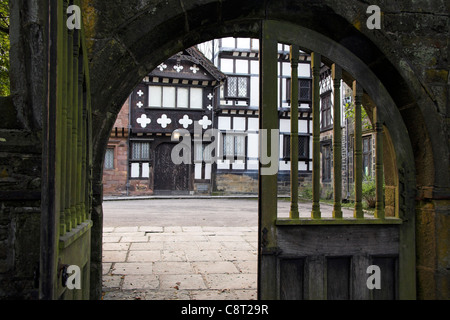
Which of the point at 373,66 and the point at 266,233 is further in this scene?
the point at 373,66

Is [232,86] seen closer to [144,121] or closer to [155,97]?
[155,97]

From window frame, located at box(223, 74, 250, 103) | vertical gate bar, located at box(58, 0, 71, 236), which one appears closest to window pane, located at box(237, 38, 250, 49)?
window frame, located at box(223, 74, 250, 103)

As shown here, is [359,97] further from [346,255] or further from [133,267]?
[133,267]

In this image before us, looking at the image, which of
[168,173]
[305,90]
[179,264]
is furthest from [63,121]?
[305,90]

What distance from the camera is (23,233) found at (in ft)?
6.23

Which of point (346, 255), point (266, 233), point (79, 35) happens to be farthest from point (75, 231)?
point (346, 255)

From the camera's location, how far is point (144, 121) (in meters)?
17.2

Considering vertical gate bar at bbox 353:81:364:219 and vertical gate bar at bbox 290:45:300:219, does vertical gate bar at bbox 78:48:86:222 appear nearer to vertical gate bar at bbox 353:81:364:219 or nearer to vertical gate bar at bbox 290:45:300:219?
vertical gate bar at bbox 290:45:300:219

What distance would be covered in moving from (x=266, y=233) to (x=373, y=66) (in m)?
1.39

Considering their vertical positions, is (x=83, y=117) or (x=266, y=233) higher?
(x=83, y=117)

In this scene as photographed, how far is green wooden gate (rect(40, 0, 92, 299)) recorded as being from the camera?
4.27 feet

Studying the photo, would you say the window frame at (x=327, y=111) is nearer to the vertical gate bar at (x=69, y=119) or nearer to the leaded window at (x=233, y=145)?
the leaded window at (x=233, y=145)

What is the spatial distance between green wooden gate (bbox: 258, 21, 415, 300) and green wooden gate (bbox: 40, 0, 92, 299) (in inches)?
42.3

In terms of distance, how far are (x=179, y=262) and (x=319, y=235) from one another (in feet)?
7.60
